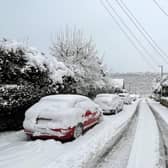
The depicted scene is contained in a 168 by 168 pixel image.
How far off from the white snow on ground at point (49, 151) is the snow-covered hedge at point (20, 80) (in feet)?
3.30

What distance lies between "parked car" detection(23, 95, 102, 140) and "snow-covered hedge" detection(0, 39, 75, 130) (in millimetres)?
1155

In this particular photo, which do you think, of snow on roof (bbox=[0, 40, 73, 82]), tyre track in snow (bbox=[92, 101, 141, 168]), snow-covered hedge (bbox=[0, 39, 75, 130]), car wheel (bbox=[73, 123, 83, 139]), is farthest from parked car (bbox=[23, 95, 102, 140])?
snow on roof (bbox=[0, 40, 73, 82])

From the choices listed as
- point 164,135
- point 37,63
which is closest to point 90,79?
point 37,63

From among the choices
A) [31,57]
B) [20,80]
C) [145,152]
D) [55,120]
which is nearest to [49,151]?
[55,120]

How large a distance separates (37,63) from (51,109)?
4.58 metres

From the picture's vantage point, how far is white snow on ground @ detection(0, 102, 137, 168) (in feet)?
18.5

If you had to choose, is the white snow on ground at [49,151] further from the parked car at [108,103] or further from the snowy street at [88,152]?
the parked car at [108,103]

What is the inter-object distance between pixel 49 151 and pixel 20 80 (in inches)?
217

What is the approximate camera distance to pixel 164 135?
31.6 feet

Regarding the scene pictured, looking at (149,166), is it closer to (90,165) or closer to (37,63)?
(90,165)

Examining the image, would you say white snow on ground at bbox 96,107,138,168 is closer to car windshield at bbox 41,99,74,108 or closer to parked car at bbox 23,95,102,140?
parked car at bbox 23,95,102,140

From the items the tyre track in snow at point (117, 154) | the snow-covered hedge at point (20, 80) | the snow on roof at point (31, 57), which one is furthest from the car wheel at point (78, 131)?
the snow on roof at point (31, 57)

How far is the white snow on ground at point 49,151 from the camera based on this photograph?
5.65 meters

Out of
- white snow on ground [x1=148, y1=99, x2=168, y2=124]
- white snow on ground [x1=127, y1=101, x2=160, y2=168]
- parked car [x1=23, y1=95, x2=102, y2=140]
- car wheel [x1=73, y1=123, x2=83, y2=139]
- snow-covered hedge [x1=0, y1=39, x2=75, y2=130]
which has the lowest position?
white snow on ground [x1=148, y1=99, x2=168, y2=124]
